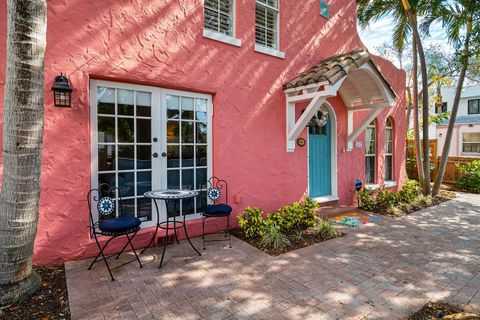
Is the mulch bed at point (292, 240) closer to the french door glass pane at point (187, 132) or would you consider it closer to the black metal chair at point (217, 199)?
the black metal chair at point (217, 199)

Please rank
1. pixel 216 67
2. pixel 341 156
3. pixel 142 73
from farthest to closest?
1. pixel 341 156
2. pixel 216 67
3. pixel 142 73

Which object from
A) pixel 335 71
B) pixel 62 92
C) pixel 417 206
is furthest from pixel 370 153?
pixel 62 92

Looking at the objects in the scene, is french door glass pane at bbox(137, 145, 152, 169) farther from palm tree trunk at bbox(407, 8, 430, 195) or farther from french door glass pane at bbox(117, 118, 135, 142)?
palm tree trunk at bbox(407, 8, 430, 195)

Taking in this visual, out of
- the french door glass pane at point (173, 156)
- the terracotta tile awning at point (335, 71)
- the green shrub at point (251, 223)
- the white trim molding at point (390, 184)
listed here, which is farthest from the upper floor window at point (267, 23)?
the white trim molding at point (390, 184)

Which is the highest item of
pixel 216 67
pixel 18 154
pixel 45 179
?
pixel 216 67

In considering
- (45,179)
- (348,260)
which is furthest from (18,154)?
(348,260)

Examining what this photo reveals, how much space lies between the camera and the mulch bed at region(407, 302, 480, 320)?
2.55 meters

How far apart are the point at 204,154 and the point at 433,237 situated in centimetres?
444

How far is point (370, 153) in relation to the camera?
8.38 metres

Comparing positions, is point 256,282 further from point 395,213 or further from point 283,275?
point 395,213

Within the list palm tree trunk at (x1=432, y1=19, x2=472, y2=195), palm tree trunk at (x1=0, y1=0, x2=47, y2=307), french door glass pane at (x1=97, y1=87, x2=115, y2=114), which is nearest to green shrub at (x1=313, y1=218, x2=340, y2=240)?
french door glass pane at (x1=97, y1=87, x2=115, y2=114)

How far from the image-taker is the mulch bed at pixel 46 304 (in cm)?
257

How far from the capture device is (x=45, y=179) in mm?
3574

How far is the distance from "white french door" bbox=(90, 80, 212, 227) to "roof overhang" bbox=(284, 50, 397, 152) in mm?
1916
